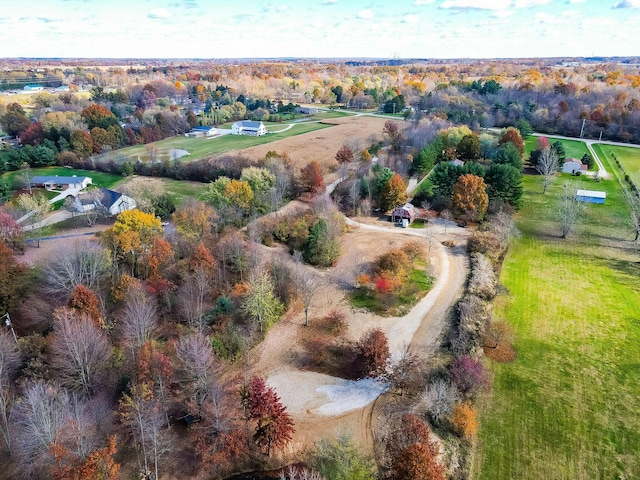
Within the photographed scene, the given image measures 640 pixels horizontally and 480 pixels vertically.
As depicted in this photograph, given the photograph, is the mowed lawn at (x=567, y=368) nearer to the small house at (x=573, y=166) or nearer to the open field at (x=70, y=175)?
the small house at (x=573, y=166)

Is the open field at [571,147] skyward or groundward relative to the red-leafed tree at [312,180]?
groundward

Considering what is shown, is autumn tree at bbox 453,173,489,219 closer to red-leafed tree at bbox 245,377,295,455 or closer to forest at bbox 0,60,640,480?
forest at bbox 0,60,640,480

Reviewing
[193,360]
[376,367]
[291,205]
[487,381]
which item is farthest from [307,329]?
[291,205]

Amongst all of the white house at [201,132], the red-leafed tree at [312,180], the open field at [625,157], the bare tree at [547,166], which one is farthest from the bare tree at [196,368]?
the white house at [201,132]

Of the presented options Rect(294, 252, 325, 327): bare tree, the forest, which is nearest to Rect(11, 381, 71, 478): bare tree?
the forest

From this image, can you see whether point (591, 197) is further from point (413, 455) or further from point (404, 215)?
point (413, 455)

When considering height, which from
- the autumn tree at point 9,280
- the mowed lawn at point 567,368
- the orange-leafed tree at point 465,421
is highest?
the autumn tree at point 9,280
